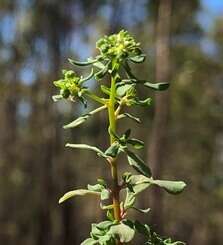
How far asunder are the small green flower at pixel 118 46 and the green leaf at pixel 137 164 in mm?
184

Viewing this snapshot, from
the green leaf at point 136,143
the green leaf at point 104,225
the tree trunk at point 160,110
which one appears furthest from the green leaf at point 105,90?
the tree trunk at point 160,110

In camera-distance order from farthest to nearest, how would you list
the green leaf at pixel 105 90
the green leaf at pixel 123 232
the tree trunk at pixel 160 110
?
the tree trunk at pixel 160 110, the green leaf at pixel 105 90, the green leaf at pixel 123 232

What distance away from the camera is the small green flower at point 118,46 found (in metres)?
1.24

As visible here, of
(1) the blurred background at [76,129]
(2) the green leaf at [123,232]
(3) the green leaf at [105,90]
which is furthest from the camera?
(1) the blurred background at [76,129]

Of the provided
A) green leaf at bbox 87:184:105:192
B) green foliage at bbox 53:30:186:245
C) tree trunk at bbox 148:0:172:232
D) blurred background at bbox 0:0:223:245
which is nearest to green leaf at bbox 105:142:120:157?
green foliage at bbox 53:30:186:245

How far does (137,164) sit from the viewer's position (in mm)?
1301

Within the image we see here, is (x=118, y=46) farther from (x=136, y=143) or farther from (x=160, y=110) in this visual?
(x=160, y=110)

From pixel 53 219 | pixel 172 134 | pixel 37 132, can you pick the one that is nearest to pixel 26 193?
pixel 53 219

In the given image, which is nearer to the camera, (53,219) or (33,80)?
(53,219)

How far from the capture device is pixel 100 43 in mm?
1266

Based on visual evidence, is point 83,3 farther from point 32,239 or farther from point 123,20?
point 32,239

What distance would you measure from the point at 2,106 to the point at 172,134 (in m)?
7.63

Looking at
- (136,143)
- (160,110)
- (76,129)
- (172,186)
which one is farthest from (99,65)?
(76,129)

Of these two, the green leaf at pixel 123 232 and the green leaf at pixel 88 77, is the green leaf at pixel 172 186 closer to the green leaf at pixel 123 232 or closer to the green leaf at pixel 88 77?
the green leaf at pixel 123 232
